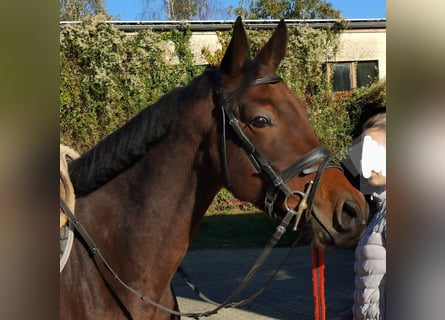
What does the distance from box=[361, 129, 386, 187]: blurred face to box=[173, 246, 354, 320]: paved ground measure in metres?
4.28

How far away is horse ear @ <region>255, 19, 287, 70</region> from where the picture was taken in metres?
2.20

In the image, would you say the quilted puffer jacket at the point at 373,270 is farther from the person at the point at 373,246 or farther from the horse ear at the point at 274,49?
the horse ear at the point at 274,49

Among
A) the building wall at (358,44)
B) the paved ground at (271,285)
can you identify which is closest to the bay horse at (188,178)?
the paved ground at (271,285)

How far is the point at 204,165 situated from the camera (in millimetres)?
2127

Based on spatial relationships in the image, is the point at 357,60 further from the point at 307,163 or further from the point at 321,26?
the point at 307,163

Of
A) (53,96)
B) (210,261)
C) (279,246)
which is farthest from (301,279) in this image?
(53,96)

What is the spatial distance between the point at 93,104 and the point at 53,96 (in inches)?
383

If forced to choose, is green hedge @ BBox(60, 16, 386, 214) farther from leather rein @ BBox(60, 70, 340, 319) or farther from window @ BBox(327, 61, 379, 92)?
leather rein @ BBox(60, 70, 340, 319)

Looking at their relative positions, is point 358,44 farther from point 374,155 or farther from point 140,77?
point 374,155

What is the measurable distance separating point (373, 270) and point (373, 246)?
0.32 feet

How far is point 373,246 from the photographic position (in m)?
2.13

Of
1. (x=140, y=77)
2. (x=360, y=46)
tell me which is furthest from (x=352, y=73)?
(x=140, y=77)

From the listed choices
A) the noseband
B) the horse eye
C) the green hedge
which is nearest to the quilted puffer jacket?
the noseband

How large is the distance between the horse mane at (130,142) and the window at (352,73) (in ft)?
34.7
